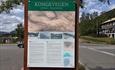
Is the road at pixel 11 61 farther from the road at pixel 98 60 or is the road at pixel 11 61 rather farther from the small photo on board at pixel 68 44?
the small photo on board at pixel 68 44

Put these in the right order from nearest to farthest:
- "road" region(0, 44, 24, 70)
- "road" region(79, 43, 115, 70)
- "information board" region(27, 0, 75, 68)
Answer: "information board" region(27, 0, 75, 68), "road" region(0, 44, 24, 70), "road" region(79, 43, 115, 70)

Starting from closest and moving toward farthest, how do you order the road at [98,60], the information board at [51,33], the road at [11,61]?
the information board at [51,33] → the road at [11,61] → the road at [98,60]

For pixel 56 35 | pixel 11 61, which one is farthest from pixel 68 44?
pixel 11 61

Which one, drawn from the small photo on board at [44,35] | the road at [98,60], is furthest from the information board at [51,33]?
the road at [98,60]

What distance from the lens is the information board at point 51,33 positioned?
24.7 ft

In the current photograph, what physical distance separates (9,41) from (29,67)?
74708mm

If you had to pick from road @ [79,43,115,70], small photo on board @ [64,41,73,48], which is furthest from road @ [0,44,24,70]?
small photo on board @ [64,41,73,48]

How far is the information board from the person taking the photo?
7.52 m

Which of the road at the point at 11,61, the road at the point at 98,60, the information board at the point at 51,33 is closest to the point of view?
the information board at the point at 51,33

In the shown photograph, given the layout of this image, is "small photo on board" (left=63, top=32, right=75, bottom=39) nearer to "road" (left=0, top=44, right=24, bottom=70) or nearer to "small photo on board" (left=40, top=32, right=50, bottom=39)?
"small photo on board" (left=40, top=32, right=50, bottom=39)

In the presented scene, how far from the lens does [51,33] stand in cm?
759

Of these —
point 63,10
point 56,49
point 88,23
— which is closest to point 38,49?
point 56,49

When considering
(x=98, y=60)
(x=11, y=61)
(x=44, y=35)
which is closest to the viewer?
(x=44, y=35)

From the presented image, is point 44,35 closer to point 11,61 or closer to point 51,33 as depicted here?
point 51,33
